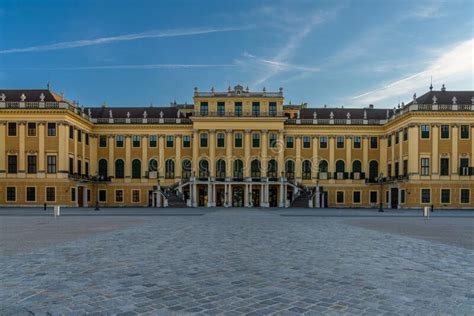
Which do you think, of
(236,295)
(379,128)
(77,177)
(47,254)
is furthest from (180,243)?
(379,128)

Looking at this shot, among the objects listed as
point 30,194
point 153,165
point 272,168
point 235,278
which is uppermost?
point 153,165

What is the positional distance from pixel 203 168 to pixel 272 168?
10604mm

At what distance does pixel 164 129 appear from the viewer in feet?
198

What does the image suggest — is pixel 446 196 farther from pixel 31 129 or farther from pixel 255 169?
pixel 31 129

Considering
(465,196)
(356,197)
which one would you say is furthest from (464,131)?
(356,197)

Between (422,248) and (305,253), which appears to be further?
(422,248)

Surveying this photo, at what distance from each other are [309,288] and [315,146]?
2153 inches

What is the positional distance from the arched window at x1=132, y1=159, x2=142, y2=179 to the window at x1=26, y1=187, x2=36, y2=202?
14.2m

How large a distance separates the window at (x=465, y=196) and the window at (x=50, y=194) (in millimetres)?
53050

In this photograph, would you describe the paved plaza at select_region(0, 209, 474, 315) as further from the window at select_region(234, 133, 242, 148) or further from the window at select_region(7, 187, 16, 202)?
the window at select_region(234, 133, 242, 148)

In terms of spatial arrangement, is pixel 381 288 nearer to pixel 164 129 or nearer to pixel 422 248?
pixel 422 248

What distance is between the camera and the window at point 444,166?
166 feet

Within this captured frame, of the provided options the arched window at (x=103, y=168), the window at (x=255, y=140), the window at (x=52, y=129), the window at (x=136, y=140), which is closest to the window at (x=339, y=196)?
the window at (x=255, y=140)

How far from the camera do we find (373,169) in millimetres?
60625
